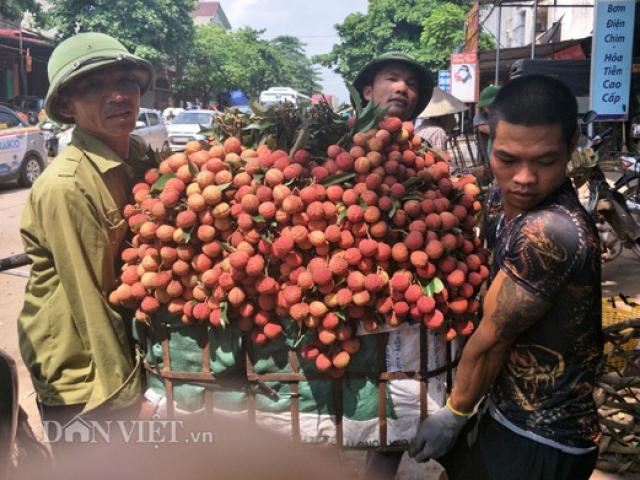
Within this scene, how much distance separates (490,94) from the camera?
5.11m

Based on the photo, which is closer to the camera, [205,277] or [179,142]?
[205,277]

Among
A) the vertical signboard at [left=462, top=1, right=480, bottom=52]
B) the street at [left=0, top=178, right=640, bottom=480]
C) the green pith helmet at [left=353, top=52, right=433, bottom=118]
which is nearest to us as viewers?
the green pith helmet at [left=353, top=52, right=433, bottom=118]

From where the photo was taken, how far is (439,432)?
1.71 meters

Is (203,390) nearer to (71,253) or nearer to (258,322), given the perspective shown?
(258,322)

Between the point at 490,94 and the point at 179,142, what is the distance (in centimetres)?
1530

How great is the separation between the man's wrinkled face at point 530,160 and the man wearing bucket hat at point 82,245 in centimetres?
125

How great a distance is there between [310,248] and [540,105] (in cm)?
75

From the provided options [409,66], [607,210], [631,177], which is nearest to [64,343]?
[409,66]

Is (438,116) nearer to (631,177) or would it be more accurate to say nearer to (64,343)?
(631,177)

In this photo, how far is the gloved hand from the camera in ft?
5.60

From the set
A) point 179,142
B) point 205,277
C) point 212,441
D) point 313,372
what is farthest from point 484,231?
point 179,142

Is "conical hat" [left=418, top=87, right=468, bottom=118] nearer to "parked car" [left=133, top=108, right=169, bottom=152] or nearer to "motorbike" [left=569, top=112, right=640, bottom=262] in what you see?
"motorbike" [left=569, top=112, right=640, bottom=262]

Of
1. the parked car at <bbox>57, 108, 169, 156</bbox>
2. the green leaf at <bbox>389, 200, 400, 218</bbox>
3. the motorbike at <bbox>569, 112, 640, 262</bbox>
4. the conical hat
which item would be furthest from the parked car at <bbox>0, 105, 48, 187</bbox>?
the green leaf at <bbox>389, 200, 400, 218</bbox>

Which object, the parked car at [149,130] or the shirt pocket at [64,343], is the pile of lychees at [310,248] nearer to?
the shirt pocket at [64,343]
